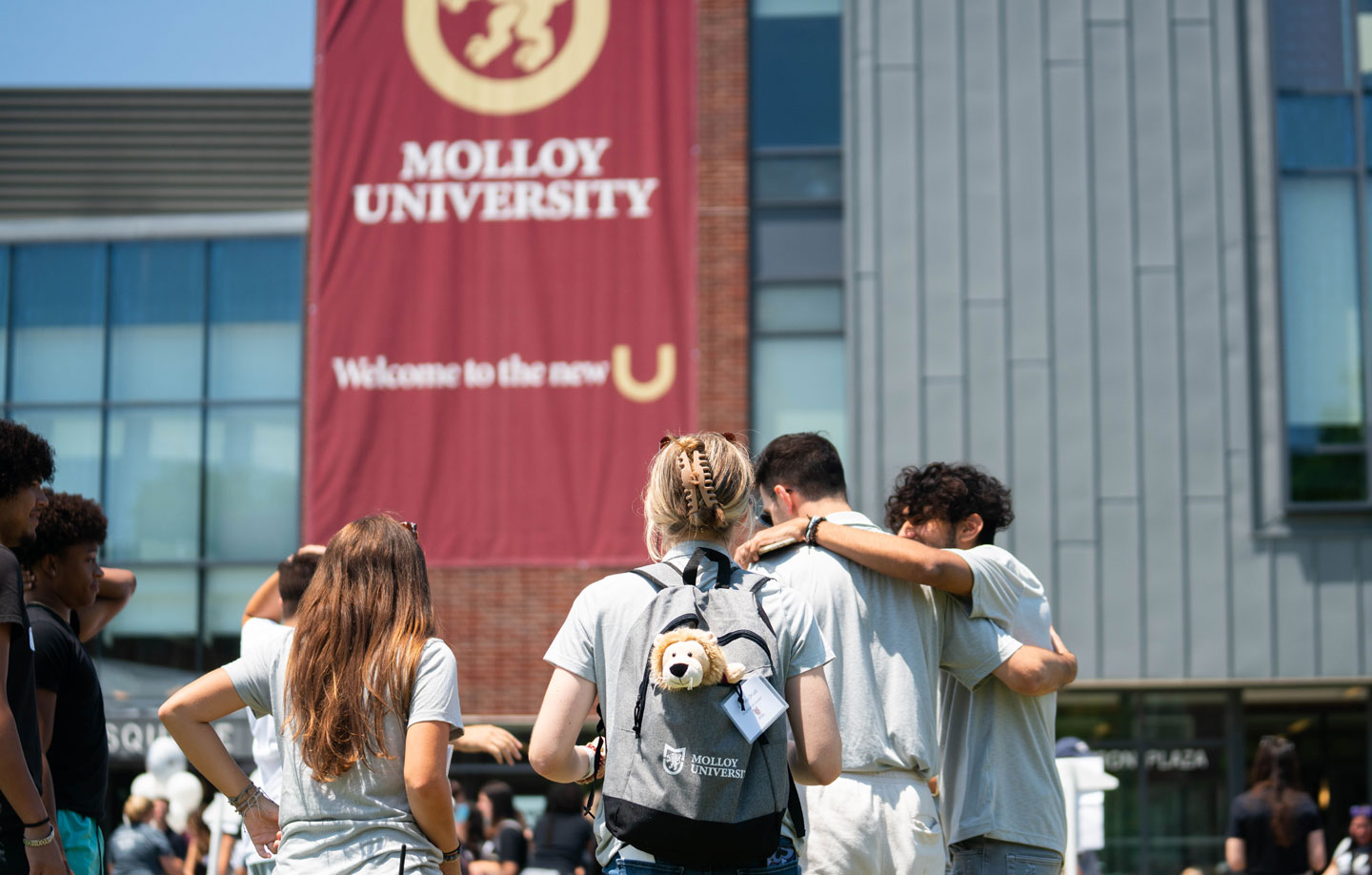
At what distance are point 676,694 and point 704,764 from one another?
162 millimetres

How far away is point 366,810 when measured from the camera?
10.7 feet

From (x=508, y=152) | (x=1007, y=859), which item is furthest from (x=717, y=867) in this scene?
(x=508, y=152)

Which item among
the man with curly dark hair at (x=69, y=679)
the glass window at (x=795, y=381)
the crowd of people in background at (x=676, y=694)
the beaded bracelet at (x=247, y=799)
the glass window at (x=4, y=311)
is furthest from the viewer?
the glass window at (x=4, y=311)

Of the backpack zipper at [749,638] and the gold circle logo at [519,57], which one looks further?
the gold circle logo at [519,57]

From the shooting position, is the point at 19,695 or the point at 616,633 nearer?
the point at 616,633

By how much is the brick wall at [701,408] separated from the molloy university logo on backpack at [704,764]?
12.8 m

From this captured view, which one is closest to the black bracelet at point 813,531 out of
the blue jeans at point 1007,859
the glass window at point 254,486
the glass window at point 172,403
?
the blue jeans at point 1007,859

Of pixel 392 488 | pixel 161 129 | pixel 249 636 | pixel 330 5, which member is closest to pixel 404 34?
pixel 330 5

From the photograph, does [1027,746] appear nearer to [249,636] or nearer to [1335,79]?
[249,636]

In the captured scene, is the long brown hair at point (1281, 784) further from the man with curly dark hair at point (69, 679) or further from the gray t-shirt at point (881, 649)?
the man with curly dark hair at point (69, 679)

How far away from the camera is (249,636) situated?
16.0ft

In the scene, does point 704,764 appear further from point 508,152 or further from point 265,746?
point 508,152

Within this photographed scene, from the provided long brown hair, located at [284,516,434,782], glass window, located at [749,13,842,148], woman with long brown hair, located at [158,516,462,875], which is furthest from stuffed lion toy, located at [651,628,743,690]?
glass window, located at [749,13,842,148]

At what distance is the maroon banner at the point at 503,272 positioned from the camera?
619 inches
